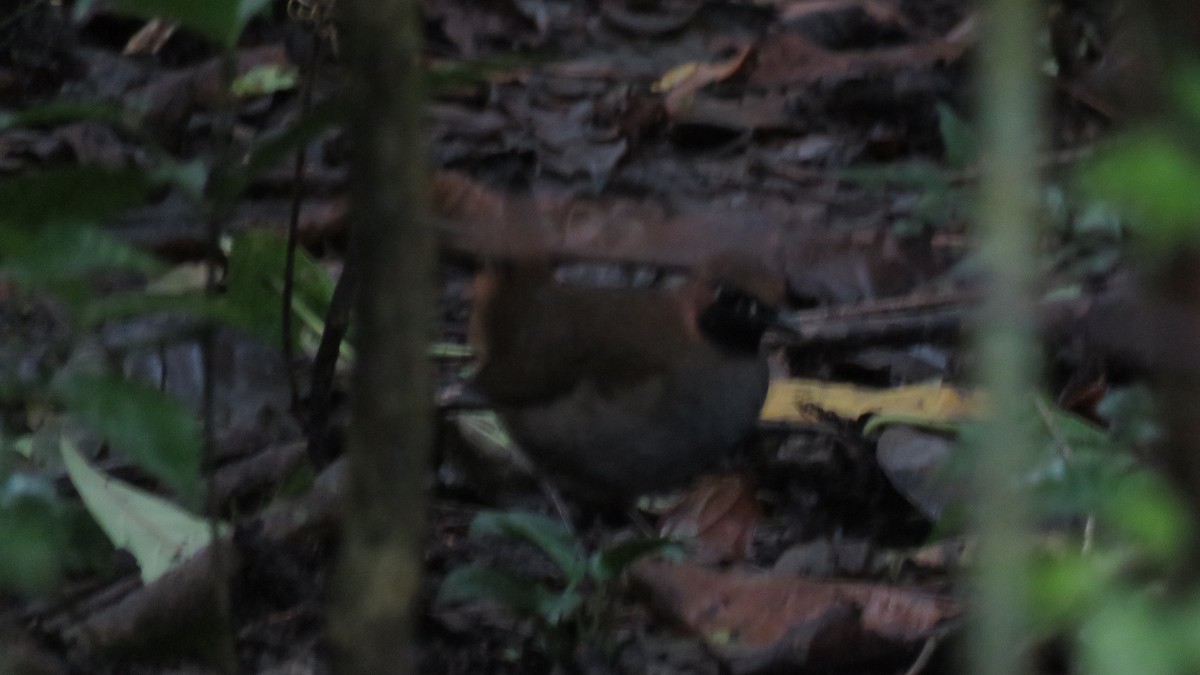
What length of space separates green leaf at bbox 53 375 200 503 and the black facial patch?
2554 mm

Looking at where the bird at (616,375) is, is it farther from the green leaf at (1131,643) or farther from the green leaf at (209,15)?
the green leaf at (1131,643)

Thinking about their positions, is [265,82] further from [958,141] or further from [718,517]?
[718,517]

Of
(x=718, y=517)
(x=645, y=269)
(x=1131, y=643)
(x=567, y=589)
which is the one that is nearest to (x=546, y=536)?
(x=567, y=589)

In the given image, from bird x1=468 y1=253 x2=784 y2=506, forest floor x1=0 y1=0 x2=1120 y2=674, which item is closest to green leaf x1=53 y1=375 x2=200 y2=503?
forest floor x1=0 y1=0 x2=1120 y2=674

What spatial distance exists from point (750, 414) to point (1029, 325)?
3065 mm

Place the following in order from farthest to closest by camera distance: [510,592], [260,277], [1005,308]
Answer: [260,277]
[510,592]
[1005,308]

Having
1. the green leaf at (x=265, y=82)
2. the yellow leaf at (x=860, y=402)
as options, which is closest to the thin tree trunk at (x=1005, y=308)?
the yellow leaf at (x=860, y=402)

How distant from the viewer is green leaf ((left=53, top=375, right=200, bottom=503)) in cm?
203

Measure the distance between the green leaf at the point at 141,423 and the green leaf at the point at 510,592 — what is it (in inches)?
36.5

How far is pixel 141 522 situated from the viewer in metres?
3.60

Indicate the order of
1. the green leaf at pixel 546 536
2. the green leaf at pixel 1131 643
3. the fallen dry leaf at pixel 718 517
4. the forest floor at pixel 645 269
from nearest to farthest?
the green leaf at pixel 1131 643 → the green leaf at pixel 546 536 → the forest floor at pixel 645 269 → the fallen dry leaf at pixel 718 517

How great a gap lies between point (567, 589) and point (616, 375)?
48.0 inches

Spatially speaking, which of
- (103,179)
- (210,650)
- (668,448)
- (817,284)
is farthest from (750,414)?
(103,179)

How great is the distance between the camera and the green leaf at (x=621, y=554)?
3.02 m
